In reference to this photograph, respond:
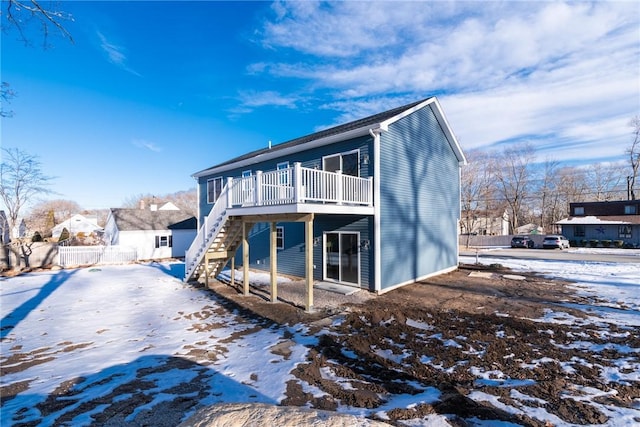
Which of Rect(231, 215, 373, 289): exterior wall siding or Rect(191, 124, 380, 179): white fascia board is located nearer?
Rect(191, 124, 380, 179): white fascia board

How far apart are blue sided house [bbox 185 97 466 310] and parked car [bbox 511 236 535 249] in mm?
20688

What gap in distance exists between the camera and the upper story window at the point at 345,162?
11164 millimetres

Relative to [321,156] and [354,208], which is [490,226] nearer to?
[321,156]

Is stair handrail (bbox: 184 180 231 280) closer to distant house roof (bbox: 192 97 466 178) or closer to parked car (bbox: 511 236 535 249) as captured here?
distant house roof (bbox: 192 97 466 178)

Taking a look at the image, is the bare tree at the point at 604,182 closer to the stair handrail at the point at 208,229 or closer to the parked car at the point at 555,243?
the parked car at the point at 555,243

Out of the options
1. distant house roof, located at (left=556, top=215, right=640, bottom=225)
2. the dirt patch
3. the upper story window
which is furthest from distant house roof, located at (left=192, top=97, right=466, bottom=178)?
distant house roof, located at (left=556, top=215, right=640, bottom=225)

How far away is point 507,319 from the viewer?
24.3 feet

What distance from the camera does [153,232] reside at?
24.4 meters

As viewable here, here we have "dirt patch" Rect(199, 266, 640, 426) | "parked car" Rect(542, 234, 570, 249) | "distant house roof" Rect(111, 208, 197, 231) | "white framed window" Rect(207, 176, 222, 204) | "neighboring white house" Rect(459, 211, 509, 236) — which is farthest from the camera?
"neighboring white house" Rect(459, 211, 509, 236)

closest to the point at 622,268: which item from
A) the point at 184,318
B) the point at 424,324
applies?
the point at 424,324

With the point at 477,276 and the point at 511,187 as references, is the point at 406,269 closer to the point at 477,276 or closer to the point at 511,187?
the point at 477,276

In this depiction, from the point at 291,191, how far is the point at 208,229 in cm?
475

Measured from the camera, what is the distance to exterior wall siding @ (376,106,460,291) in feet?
36.0

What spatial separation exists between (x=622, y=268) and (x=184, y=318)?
19.7 metres
